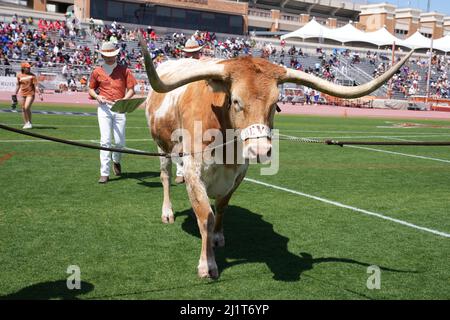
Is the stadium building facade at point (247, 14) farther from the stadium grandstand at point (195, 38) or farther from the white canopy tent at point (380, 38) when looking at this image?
the white canopy tent at point (380, 38)

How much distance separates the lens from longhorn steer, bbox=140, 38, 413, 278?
165 inches

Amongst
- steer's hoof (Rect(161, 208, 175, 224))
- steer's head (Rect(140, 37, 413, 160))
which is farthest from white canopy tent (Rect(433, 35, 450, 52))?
steer's head (Rect(140, 37, 413, 160))

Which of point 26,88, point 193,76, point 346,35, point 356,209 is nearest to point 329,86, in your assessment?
point 193,76

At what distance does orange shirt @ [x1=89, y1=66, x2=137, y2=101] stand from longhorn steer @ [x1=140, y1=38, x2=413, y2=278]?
3.40 metres

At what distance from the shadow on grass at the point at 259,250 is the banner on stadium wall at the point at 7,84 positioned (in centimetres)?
2805

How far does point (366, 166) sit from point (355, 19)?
95426 mm

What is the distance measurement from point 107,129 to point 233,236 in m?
3.84

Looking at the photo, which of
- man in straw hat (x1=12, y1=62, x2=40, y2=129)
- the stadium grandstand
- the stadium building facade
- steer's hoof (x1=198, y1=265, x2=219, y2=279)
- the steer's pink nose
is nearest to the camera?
the steer's pink nose

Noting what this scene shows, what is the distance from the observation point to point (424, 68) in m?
62.0

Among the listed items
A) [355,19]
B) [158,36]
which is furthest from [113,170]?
[355,19]

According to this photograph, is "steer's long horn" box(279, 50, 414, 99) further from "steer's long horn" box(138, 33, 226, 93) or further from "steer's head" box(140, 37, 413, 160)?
"steer's long horn" box(138, 33, 226, 93)

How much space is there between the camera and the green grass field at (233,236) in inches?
177

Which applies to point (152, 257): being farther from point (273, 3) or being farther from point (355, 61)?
point (273, 3)

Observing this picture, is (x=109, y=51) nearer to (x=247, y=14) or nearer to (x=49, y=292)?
(x=49, y=292)
